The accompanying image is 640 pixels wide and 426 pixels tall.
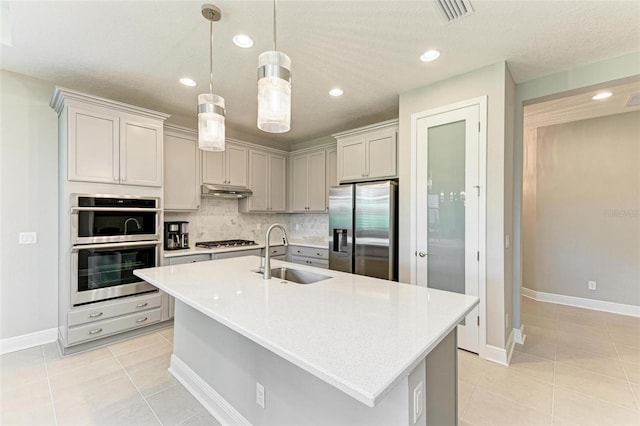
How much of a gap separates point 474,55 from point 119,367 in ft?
13.4

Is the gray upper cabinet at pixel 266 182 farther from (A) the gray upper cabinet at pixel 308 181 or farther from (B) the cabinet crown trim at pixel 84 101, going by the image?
(B) the cabinet crown trim at pixel 84 101

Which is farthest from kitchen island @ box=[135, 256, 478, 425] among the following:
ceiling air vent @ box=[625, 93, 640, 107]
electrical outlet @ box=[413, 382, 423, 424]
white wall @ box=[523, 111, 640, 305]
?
white wall @ box=[523, 111, 640, 305]

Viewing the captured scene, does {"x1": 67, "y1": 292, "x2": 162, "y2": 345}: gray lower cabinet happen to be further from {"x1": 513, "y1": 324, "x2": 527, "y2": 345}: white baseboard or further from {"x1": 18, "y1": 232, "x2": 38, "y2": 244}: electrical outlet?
{"x1": 513, "y1": 324, "x2": 527, "y2": 345}: white baseboard

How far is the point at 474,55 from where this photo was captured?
2414mm

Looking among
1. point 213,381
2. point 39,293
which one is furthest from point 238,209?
point 213,381

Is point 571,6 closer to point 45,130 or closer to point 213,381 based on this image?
point 213,381

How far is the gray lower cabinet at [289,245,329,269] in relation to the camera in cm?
410

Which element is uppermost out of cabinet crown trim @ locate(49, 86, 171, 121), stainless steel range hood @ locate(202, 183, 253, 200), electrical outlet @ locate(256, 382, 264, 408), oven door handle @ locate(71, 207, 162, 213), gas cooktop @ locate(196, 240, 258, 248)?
cabinet crown trim @ locate(49, 86, 171, 121)

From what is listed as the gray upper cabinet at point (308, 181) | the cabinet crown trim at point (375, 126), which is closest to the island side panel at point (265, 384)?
the gray upper cabinet at point (308, 181)

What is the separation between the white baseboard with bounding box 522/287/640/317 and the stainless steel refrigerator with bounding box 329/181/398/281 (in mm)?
2754

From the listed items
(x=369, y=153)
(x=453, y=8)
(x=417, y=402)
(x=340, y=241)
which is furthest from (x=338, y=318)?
(x=369, y=153)

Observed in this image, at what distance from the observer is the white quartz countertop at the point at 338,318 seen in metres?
0.89

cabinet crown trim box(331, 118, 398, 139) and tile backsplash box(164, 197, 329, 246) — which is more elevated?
cabinet crown trim box(331, 118, 398, 139)

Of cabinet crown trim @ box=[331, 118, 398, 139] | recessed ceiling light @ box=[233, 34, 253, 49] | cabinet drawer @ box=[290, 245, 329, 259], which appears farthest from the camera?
cabinet drawer @ box=[290, 245, 329, 259]
